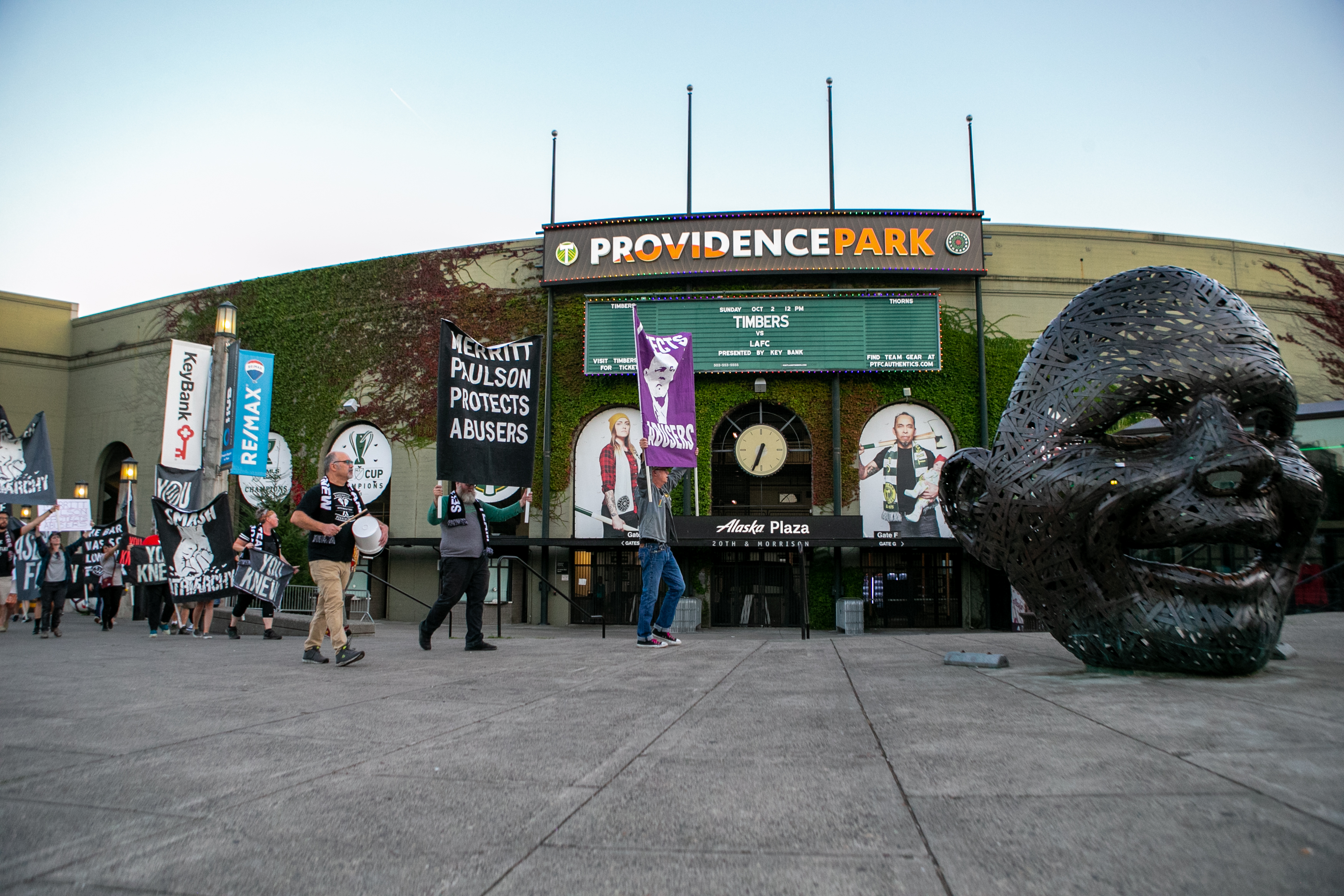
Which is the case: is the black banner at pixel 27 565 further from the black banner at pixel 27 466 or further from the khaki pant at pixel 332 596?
the khaki pant at pixel 332 596

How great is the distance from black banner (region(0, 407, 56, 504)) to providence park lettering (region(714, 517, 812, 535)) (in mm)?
13307

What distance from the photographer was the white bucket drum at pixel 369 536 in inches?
315

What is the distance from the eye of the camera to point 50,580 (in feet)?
37.5

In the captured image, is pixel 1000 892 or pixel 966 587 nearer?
pixel 1000 892

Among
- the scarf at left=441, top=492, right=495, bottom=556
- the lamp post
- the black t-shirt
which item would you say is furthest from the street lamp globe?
the black t-shirt

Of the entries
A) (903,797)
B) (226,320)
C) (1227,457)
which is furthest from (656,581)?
(226,320)

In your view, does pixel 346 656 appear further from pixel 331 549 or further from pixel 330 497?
pixel 330 497

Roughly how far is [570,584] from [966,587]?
10.6m

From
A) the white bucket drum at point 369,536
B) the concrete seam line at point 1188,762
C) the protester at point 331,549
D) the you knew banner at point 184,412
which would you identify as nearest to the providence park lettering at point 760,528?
the white bucket drum at point 369,536

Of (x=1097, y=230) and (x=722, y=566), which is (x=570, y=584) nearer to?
(x=722, y=566)

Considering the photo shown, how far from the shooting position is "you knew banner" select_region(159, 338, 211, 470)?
61.7 ft

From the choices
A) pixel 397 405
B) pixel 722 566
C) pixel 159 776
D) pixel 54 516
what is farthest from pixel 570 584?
pixel 159 776

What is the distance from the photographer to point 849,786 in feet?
8.43

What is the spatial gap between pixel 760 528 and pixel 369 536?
1269 centimetres
